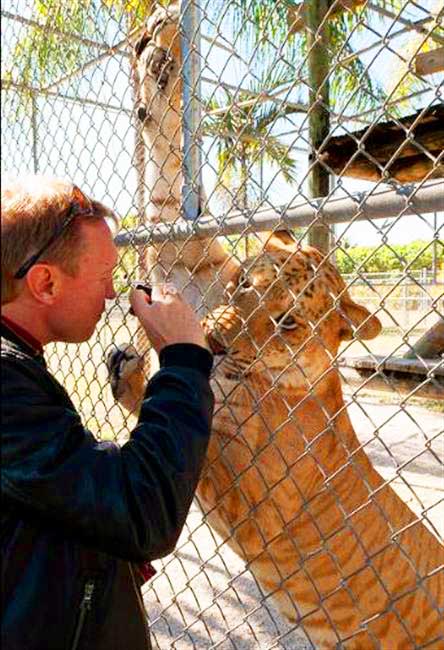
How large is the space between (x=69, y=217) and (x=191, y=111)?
95 cm

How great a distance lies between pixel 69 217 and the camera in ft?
4.22

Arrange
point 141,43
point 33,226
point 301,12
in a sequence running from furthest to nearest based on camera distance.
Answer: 1. point 141,43
2. point 301,12
3. point 33,226

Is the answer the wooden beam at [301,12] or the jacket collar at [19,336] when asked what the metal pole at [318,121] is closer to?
the wooden beam at [301,12]

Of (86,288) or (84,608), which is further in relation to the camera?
(86,288)

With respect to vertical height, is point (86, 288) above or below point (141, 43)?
below

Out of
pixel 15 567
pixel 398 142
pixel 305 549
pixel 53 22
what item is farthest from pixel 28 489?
pixel 53 22

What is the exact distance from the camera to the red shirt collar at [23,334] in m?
1.28

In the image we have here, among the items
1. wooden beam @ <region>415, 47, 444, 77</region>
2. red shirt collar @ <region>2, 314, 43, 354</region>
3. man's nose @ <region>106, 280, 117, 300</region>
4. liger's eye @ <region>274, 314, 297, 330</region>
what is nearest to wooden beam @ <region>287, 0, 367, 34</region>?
wooden beam @ <region>415, 47, 444, 77</region>

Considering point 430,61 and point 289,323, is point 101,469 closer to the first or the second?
point 289,323

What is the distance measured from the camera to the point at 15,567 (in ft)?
3.80

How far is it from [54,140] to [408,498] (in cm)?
358

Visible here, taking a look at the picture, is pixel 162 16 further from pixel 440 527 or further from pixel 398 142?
pixel 440 527

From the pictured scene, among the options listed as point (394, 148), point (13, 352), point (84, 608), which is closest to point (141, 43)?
point (394, 148)

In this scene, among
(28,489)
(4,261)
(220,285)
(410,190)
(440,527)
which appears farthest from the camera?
(440,527)
